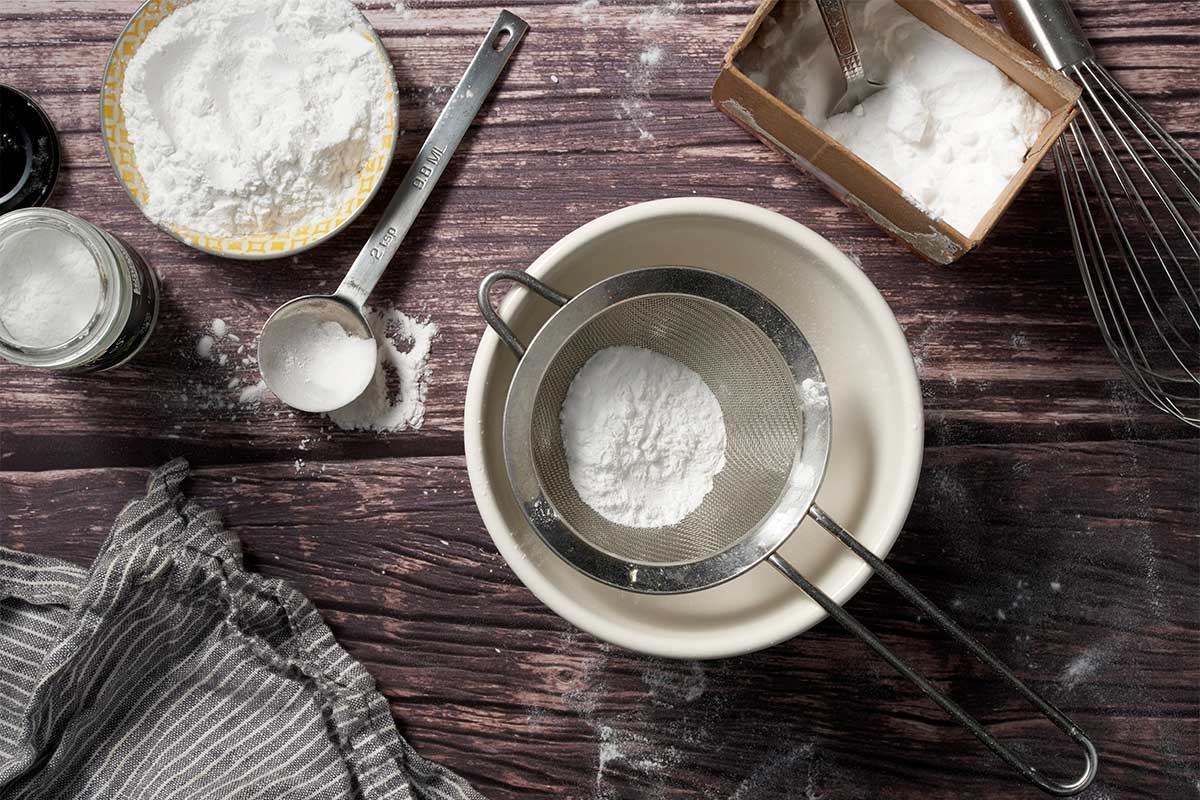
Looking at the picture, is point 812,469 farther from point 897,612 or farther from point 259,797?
point 259,797

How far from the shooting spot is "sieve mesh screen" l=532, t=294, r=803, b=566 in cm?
75

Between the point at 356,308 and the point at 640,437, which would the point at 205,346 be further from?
the point at 640,437

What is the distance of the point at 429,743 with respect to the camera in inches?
35.7

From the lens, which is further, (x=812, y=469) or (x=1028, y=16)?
(x=1028, y=16)

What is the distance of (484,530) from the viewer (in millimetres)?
899

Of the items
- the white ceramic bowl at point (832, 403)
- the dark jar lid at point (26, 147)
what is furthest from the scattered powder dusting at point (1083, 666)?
the dark jar lid at point (26, 147)

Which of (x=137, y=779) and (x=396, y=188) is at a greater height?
(x=396, y=188)

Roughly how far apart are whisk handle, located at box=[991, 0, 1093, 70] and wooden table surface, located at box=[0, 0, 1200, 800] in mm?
105

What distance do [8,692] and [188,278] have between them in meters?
0.45

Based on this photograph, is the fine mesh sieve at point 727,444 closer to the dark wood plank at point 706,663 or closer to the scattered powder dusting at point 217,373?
the dark wood plank at point 706,663

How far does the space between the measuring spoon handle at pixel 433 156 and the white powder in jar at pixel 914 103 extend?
253 mm

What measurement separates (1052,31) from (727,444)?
0.51 metres

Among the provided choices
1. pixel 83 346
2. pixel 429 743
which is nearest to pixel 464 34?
pixel 83 346

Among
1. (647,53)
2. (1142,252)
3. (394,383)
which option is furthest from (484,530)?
(1142,252)
